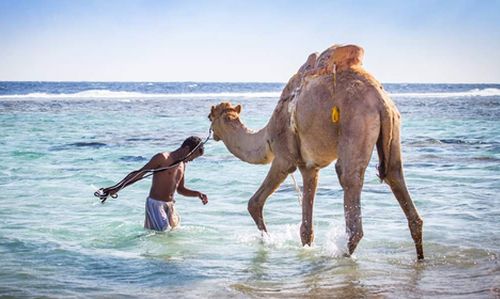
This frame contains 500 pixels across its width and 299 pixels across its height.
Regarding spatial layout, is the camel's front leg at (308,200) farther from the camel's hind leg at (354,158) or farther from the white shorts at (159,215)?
the white shorts at (159,215)

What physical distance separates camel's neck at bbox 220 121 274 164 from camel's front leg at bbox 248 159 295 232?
0.96 feet

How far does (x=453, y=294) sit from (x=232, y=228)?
369 centimetres

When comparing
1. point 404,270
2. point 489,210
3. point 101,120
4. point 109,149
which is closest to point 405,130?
point 109,149

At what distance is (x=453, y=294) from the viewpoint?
17.1ft

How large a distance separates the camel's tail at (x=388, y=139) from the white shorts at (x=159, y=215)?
2994 mm

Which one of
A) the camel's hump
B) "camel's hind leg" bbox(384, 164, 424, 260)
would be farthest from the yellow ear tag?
"camel's hind leg" bbox(384, 164, 424, 260)

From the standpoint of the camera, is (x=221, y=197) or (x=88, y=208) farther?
(x=221, y=197)

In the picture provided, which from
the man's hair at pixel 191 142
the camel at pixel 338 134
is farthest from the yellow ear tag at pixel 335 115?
the man's hair at pixel 191 142

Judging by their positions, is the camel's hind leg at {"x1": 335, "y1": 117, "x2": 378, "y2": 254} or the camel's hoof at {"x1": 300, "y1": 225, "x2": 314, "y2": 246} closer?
the camel's hind leg at {"x1": 335, "y1": 117, "x2": 378, "y2": 254}

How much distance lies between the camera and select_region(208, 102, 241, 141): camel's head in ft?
25.8

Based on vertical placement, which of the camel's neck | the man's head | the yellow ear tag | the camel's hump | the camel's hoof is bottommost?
the camel's hoof

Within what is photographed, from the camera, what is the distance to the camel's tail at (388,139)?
19.2 feet

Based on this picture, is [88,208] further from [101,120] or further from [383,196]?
[101,120]

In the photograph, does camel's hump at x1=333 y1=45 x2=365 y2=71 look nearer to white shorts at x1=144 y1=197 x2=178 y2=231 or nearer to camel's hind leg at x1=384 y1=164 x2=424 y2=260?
camel's hind leg at x1=384 y1=164 x2=424 y2=260
